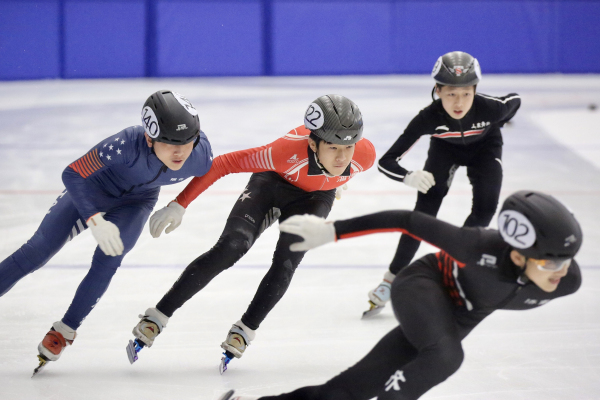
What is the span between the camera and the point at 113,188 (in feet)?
11.2

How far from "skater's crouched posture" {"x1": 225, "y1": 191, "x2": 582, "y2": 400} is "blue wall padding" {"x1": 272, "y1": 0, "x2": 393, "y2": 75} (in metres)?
17.7

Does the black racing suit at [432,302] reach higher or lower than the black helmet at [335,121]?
lower

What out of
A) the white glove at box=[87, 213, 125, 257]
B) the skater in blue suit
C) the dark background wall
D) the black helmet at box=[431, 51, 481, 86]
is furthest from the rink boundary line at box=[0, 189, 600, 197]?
the dark background wall

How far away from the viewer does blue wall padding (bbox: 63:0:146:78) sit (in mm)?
18078

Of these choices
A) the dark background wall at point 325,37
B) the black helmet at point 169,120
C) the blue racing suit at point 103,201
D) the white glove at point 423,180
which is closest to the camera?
the black helmet at point 169,120

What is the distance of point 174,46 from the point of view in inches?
754

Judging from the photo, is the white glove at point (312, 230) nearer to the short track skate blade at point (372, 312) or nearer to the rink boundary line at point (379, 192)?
the short track skate blade at point (372, 312)

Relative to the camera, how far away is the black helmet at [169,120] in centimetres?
313

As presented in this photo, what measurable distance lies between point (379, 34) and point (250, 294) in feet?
53.1

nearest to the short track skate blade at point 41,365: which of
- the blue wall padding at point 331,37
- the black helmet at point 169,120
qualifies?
the black helmet at point 169,120

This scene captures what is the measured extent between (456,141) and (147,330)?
215cm

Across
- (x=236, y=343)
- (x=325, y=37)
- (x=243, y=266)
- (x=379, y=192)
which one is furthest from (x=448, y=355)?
(x=325, y=37)

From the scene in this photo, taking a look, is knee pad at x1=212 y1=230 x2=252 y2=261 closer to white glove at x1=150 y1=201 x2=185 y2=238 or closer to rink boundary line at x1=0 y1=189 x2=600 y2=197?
white glove at x1=150 y1=201 x2=185 y2=238

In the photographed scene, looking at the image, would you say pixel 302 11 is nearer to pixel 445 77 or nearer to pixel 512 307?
pixel 445 77
